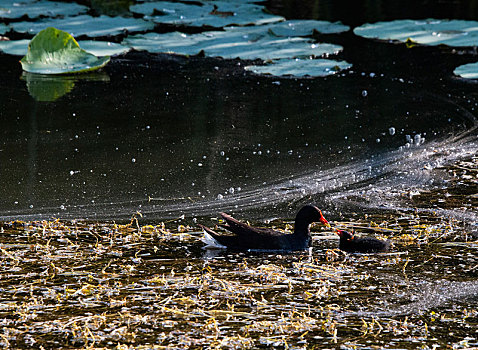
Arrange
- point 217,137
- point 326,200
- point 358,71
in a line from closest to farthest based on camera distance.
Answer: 1. point 326,200
2. point 217,137
3. point 358,71

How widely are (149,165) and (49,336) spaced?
132 inches

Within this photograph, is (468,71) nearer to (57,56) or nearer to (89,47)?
(89,47)

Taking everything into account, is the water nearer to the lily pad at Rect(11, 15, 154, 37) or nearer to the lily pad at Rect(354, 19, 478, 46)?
the lily pad at Rect(354, 19, 478, 46)

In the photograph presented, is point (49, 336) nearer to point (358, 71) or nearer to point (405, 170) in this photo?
point (405, 170)

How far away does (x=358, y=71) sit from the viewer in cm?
1080

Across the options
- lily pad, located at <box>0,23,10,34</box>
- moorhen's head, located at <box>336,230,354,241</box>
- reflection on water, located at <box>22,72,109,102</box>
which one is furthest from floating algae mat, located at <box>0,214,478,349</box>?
lily pad, located at <box>0,23,10,34</box>

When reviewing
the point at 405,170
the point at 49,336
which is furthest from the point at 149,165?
the point at 49,336

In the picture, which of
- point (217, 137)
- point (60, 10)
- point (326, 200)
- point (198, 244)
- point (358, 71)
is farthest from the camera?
point (60, 10)

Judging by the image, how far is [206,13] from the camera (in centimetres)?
1352

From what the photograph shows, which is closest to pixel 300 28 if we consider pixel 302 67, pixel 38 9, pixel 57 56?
pixel 302 67

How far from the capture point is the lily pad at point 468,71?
10070 millimetres

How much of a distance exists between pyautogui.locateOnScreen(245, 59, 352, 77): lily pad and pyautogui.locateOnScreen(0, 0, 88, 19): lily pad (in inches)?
180

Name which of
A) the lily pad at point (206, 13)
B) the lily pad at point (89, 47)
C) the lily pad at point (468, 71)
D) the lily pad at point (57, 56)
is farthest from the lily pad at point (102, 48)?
the lily pad at point (468, 71)

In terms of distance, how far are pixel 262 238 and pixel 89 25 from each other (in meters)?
8.12
